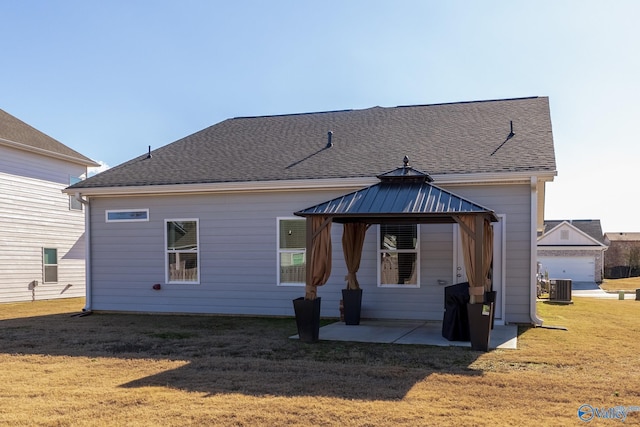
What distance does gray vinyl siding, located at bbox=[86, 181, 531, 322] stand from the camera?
1093 centimetres

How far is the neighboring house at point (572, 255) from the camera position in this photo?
1572 inches

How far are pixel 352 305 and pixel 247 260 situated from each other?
2710 mm

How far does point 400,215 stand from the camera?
874 centimetres

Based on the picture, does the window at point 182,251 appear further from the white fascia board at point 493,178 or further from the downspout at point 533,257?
the downspout at point 533,257

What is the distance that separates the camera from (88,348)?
28.8 feet

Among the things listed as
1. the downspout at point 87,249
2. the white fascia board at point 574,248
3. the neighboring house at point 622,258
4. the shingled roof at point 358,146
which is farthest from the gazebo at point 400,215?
the neighboring house at point 622,258

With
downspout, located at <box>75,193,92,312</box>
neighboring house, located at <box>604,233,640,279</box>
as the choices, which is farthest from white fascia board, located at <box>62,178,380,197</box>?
neighboring house, located at <box>604,233,640,279</box>

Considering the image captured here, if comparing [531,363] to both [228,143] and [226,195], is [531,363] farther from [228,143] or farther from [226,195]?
[228,143]

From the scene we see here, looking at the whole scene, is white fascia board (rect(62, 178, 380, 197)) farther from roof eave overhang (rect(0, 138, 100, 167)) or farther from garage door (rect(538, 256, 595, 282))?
garage door (rect(538, 256, 595, 282))

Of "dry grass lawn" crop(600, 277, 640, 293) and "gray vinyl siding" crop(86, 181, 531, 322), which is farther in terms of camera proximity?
"dry grass lawn" crop(600, 277, 640, 293)

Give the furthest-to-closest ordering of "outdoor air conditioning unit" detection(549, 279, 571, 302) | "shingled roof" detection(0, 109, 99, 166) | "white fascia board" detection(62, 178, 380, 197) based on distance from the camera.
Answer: "shingled roof" detection(0, 109, 99, 166) < "outdoor air conditioning unit" detection(549, 279, 571, 302) < "white fascia board" detection(62, 178, 380, 197)

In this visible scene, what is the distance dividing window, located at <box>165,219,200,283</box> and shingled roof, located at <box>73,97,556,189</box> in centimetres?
103

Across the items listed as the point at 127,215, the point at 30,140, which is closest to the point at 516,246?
the point at 127,215

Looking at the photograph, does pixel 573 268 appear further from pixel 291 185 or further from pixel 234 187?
pixel 234 187
